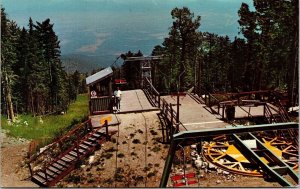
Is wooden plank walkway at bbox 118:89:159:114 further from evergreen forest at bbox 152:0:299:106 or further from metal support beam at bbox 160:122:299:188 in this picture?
metal support beam at bbox 160:122:299:188

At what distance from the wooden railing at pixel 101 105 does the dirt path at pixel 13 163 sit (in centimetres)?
566

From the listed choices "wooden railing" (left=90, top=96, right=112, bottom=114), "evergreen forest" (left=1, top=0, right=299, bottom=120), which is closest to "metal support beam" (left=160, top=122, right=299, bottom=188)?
"wooden railing" (left=90, top=96, right=112, bottom=114)

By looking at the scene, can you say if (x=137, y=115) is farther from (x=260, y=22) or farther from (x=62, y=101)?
(x=62, y=101)

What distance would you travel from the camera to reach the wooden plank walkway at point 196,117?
20.9m

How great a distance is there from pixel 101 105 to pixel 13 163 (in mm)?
7195

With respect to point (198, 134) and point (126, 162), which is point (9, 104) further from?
point (198, 134)

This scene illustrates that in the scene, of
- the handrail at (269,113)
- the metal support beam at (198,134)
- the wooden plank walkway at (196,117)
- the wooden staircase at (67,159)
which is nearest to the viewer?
the metal support beam at (198,134)

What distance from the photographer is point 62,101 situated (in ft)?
251

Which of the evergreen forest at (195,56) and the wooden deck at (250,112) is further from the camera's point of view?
the evergreen forest at (195,56)

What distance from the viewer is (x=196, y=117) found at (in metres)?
22.6

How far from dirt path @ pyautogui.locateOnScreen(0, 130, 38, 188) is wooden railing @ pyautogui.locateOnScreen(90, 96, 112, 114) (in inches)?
223

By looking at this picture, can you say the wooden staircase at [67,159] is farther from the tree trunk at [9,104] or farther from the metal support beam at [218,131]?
the tree trunk at [9,104]

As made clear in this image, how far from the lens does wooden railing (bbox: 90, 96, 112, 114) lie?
78.4 feet

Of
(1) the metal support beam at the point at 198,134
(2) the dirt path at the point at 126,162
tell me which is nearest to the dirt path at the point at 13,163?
(2) the dirt path at the point at 126,162
